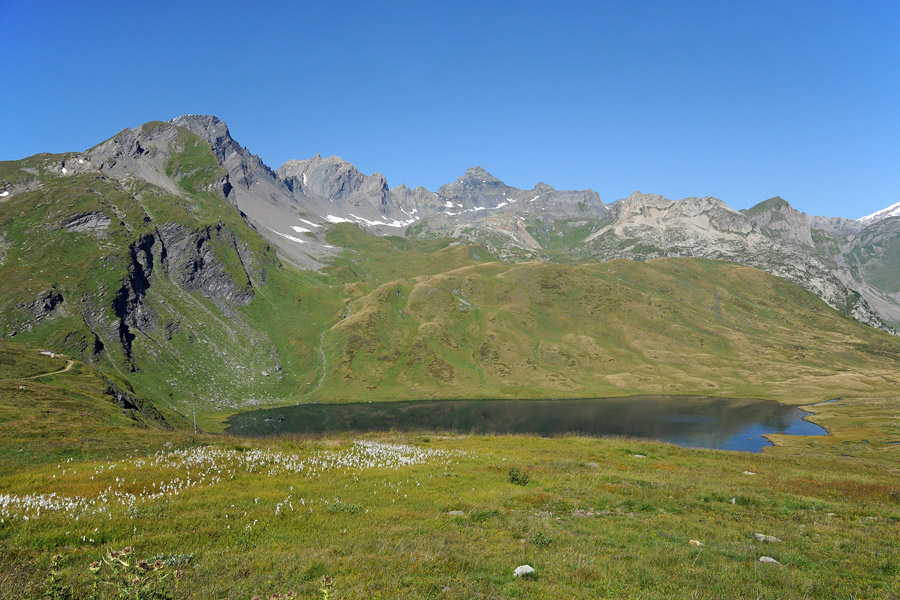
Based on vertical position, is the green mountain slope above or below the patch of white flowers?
below

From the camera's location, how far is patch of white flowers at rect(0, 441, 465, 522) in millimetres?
14414

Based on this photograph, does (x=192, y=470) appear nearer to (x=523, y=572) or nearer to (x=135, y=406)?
(x=523, y=572)

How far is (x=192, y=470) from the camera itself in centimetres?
2288

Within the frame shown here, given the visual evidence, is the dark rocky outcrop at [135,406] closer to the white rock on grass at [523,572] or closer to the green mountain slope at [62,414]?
the green mountain slope at [62,414]

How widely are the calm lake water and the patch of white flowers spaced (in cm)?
7894

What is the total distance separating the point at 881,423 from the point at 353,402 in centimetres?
18469

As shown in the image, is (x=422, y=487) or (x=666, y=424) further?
(x=666, y=424)

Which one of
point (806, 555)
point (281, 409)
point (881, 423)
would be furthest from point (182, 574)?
point (281, 409)

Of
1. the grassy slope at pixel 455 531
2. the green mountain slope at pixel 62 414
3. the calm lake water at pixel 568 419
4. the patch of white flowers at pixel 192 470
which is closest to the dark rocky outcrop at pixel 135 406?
the green mountain slope at pixel 62 414

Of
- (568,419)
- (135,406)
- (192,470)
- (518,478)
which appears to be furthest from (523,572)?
(568,419)

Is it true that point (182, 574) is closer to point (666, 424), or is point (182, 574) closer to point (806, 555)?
point (806, 555)

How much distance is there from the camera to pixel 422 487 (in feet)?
75.3

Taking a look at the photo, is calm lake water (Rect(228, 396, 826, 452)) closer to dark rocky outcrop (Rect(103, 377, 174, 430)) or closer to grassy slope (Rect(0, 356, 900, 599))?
dark rocky outcrop (Rect(103, 377, 174, 430))

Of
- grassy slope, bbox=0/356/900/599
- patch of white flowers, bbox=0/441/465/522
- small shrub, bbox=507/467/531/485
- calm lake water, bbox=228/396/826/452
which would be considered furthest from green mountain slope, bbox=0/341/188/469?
calm lake water, bbox=228/396/826/452
